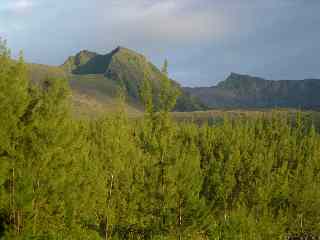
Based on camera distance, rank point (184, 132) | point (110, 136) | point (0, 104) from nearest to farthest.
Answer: point (110, 136), point (0, 104), point (184, 132)

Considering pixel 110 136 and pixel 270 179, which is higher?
pixel 110 136

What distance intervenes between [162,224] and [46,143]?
376 inches

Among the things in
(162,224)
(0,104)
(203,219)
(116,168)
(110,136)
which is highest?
(0,104)

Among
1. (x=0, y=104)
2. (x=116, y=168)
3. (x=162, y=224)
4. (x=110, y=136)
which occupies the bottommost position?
(x=162, y=224)

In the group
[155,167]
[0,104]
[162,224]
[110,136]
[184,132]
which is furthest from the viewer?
[184,132]

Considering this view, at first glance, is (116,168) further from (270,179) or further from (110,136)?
(270,179)

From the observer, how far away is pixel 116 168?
1064 inches

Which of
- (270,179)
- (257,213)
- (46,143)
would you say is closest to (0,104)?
(46,143)

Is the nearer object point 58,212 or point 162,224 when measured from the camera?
point 162,224

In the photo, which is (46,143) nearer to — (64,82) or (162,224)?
(64,82)

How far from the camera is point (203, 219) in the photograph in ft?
118

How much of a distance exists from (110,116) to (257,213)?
580 inches

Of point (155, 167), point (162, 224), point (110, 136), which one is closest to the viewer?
point (155, 167)

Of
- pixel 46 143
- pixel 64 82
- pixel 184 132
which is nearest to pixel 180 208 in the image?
pixel 46 143
